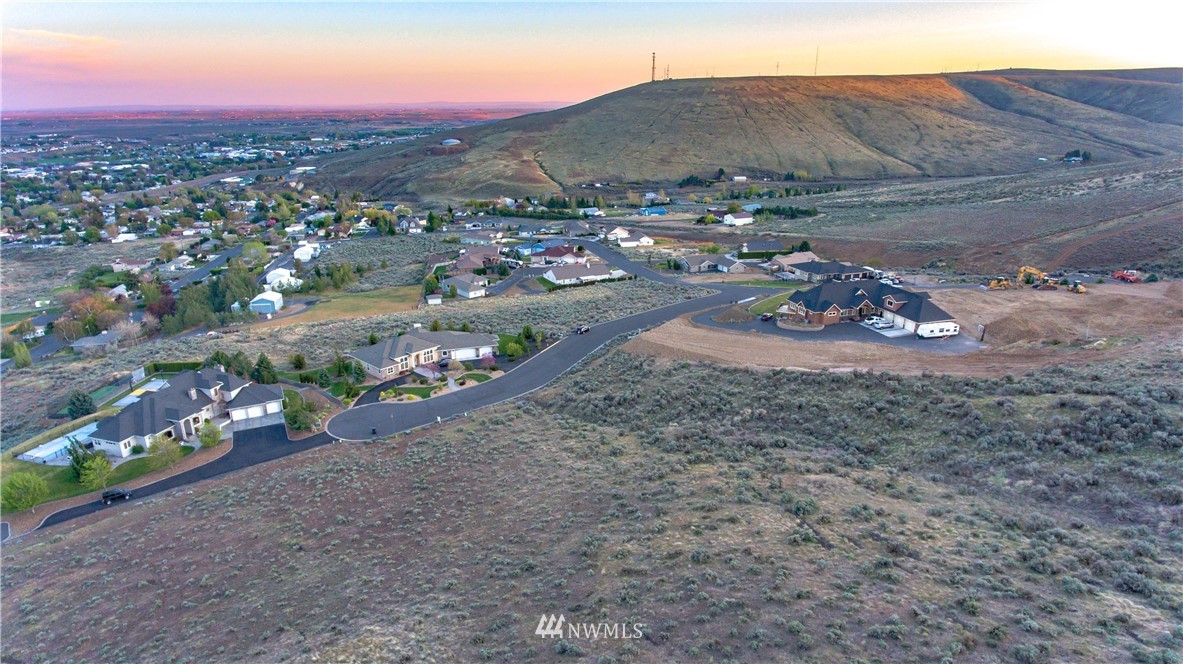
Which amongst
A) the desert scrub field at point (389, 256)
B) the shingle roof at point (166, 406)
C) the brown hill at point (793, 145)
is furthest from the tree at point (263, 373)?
the brown hill at point (793, 145)

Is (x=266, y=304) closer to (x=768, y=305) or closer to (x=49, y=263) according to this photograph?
(x=768, y=305)

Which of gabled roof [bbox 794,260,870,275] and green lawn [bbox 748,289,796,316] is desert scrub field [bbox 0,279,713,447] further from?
gabled roof [bbox 794,260,870,275]

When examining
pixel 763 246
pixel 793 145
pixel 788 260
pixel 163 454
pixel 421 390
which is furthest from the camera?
pixel 793 145

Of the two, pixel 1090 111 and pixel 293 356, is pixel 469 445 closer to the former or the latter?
pixel 293 356

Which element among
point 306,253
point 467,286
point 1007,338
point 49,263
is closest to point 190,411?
point 467,286

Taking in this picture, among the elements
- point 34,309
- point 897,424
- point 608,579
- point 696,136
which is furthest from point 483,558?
point 696,136

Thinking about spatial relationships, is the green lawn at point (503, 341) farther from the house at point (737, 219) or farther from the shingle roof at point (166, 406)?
the house at point (737, 219)
